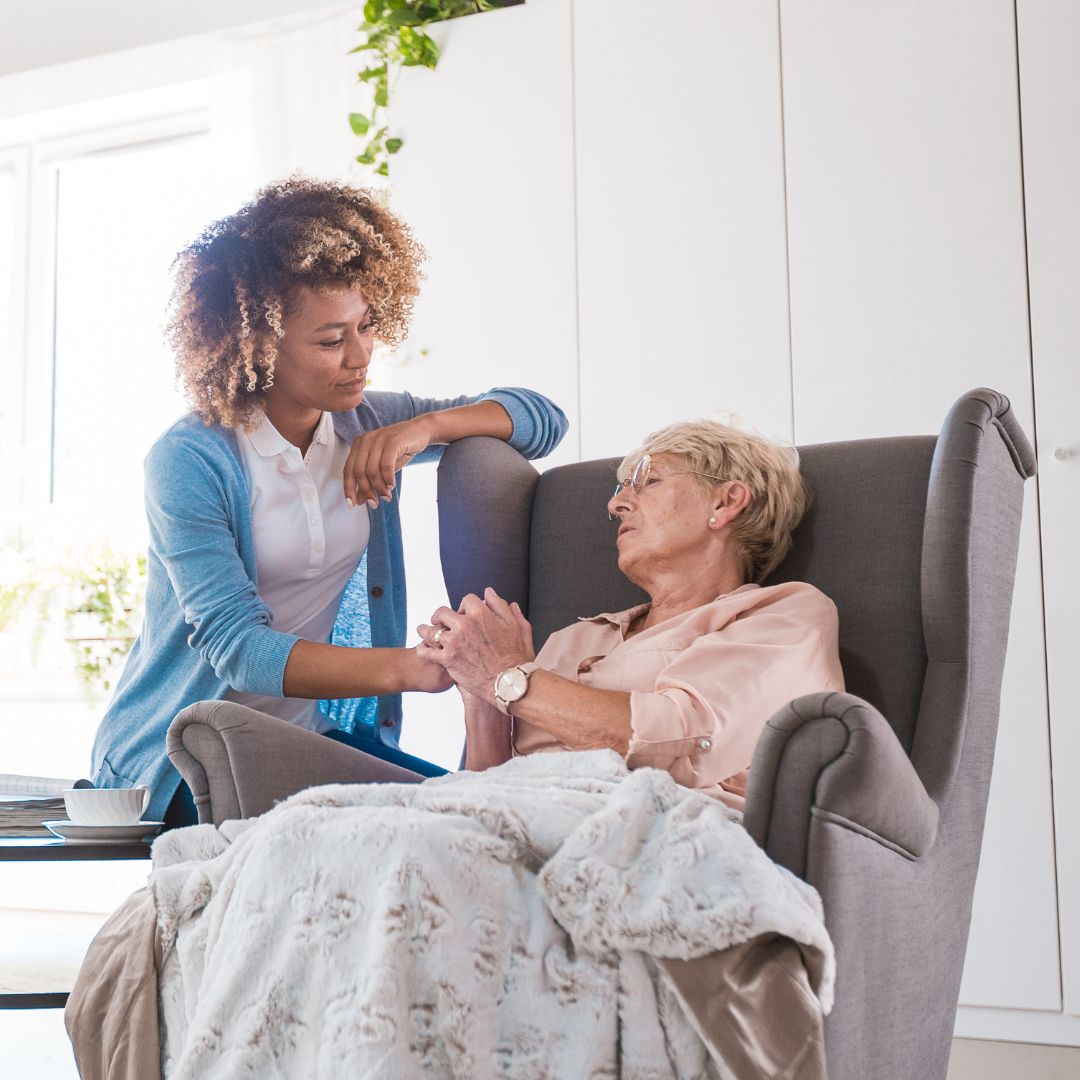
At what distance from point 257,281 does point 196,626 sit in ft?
1.80

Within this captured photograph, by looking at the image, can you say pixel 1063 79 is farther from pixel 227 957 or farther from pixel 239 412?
pixel 227 957

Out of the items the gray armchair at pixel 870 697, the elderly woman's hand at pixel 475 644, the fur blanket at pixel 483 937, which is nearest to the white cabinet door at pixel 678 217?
the gray armchair at pixel 870 697

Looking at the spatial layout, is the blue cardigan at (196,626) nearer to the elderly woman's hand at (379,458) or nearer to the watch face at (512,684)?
the elderly woman's hand at (379,458)

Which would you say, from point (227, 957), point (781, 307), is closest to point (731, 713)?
point (227, 957)

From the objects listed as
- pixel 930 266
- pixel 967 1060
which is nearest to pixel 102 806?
pixel 967 1060

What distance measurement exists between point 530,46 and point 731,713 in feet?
6.92

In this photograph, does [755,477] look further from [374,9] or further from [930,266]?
[374,9]

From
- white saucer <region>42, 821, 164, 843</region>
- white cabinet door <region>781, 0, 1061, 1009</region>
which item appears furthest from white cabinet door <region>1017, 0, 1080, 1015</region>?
white saucer <region>42, 821, 164, 843</region>

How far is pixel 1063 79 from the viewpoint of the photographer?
99.0 inches

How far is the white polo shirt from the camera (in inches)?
75.5

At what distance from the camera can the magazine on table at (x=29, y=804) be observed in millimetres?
1759

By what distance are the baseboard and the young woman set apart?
1315mm

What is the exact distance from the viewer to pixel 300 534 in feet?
6.36

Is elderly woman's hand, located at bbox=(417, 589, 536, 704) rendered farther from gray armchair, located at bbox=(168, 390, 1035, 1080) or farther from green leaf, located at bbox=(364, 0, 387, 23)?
green leaf, located at bbox=(364, 0, 387, 23)
